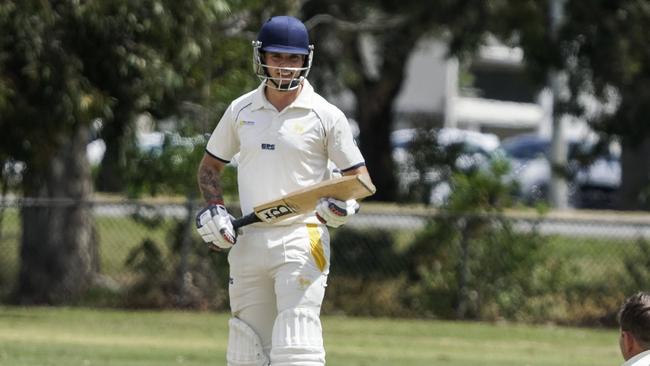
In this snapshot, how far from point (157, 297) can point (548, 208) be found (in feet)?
14.5

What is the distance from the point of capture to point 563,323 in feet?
54.2

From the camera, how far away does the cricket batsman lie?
7320mm

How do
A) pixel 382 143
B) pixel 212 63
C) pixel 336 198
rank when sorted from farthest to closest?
pixel 382 143 → pixel 212 63 → pixel 336 198

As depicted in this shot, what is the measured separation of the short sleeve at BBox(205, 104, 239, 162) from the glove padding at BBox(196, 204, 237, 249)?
1.37 feet

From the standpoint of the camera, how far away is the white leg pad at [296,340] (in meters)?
7.13

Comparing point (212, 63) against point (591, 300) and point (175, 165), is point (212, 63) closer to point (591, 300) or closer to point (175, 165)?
point (175, 165)

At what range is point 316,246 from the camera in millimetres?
7449

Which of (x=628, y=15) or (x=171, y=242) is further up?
(x=628, y=15)

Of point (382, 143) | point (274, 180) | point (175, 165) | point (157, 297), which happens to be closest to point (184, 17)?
point (175, 165)

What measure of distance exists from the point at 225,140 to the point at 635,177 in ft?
46.3

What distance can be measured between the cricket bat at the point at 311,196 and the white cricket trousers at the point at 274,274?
→ 16cm

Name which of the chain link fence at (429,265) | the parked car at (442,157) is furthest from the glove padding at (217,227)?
the parked car at (442,157)

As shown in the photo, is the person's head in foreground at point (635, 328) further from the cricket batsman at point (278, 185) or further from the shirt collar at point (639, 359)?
the cricket batsman at point (278, 185)

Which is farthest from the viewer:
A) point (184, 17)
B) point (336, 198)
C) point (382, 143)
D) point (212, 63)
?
point (382, 143)
